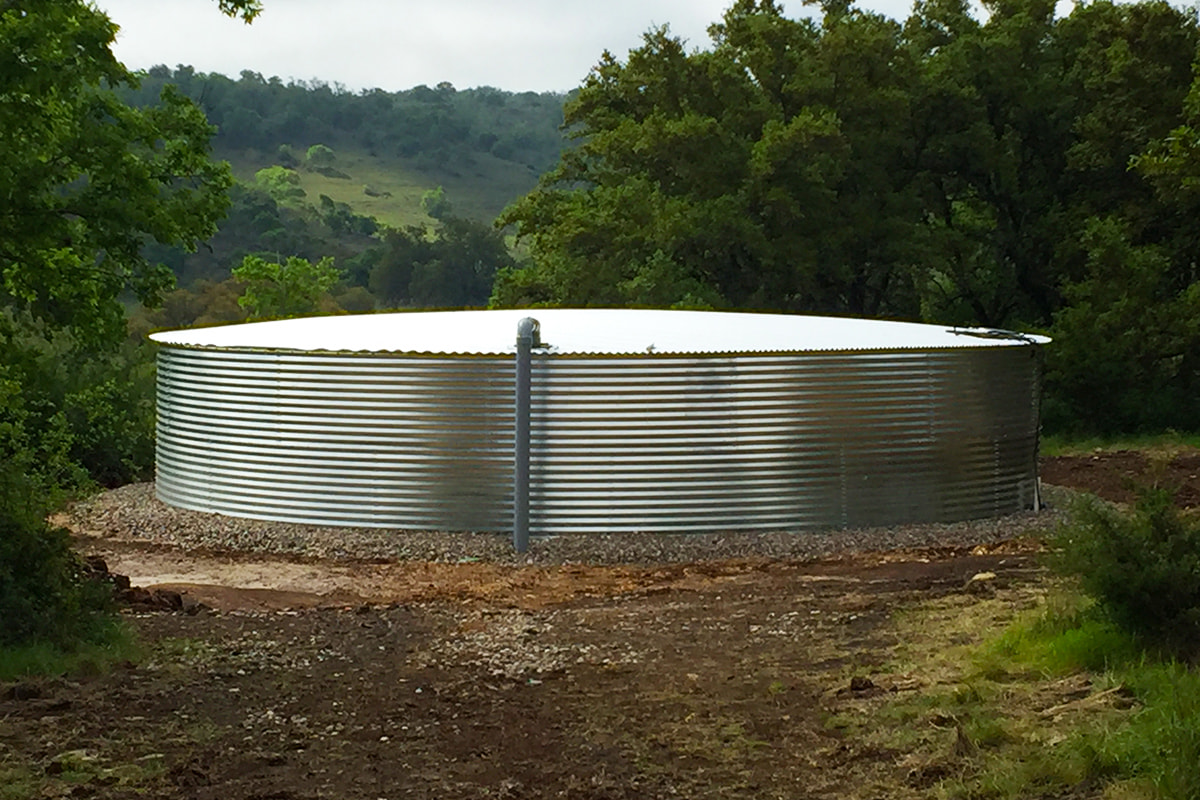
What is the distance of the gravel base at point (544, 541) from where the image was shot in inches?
577

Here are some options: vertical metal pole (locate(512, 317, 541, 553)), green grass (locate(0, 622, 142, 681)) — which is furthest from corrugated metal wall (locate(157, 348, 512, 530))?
green grass (locate(0, 622, 142, 681))

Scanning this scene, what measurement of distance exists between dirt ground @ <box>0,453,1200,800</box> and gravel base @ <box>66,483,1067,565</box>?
2.03 metres

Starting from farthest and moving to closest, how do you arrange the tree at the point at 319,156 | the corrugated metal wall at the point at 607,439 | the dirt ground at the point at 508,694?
the tree at the point at 319,156
the corrugated metal wall at the point at 607,439
the dirt ground at the point at 508,694

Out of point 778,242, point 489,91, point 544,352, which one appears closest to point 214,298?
point 778,242

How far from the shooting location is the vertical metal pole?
1505 centimetres

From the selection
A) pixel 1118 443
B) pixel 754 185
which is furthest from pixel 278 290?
pixel 1118 443

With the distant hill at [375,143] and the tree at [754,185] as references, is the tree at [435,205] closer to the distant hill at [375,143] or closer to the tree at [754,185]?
the distant hill at [375,143]

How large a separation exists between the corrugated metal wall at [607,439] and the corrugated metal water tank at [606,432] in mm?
16

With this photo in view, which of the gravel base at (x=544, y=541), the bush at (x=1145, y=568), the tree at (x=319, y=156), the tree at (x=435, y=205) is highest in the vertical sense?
the tree at (x=319, y=156)

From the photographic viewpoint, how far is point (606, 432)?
15211 millimetres

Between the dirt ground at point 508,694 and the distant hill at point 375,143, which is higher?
the distant hill at point 375,143

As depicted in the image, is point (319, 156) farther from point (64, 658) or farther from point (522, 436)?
point (64, 658)

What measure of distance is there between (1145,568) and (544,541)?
26.8 feet

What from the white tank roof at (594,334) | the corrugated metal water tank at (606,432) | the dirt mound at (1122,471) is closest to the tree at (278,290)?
the white tank roof at (594,334)
